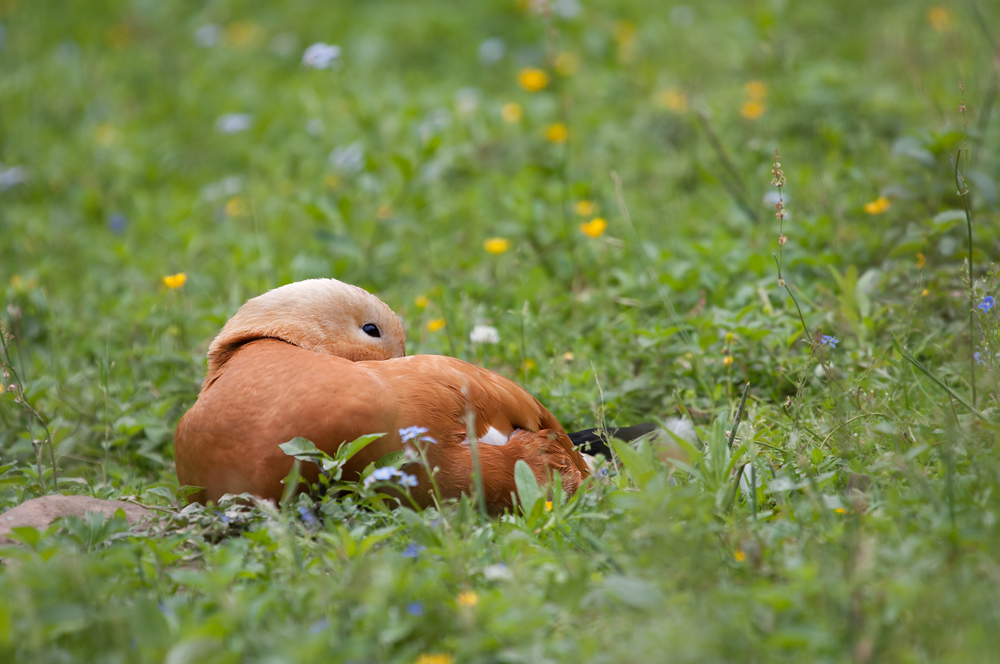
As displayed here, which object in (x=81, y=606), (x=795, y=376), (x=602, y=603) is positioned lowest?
(x=795, y=376)

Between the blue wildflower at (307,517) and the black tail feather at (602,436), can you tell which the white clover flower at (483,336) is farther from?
the blue wildflower at (307,517)

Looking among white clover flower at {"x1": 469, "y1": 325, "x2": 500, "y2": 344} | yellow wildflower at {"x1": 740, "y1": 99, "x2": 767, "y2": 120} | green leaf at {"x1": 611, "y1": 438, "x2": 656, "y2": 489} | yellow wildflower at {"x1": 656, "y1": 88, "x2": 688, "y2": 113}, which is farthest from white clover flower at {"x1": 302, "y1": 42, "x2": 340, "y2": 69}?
green leaf at {"x1": 611, "y1": 438, "x2": 656, "y2": 489}

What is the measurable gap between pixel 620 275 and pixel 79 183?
3.83 meters

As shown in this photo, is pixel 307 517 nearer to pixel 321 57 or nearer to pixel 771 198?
pixel 321 57

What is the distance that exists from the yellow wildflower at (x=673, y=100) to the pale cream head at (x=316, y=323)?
11.3ft

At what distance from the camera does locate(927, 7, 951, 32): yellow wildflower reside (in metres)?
6.11

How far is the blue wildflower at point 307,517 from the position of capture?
7.89 feet

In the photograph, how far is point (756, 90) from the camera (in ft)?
19.6

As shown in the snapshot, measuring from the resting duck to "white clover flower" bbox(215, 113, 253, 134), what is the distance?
313 centimetres

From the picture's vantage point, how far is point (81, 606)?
6.26 feet

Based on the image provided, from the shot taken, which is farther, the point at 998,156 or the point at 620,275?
the point at 998,156

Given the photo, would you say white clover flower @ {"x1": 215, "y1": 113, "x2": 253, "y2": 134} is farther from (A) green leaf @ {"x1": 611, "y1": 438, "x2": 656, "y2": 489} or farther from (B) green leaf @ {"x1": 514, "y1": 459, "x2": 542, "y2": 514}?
(A) green leaf @ {"x1": 611, "y1": 438, "x2": 656, "y2": 489}

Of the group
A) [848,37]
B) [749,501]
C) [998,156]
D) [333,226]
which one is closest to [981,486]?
[749,501]

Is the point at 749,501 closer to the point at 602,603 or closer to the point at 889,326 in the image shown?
the point at 602,603
